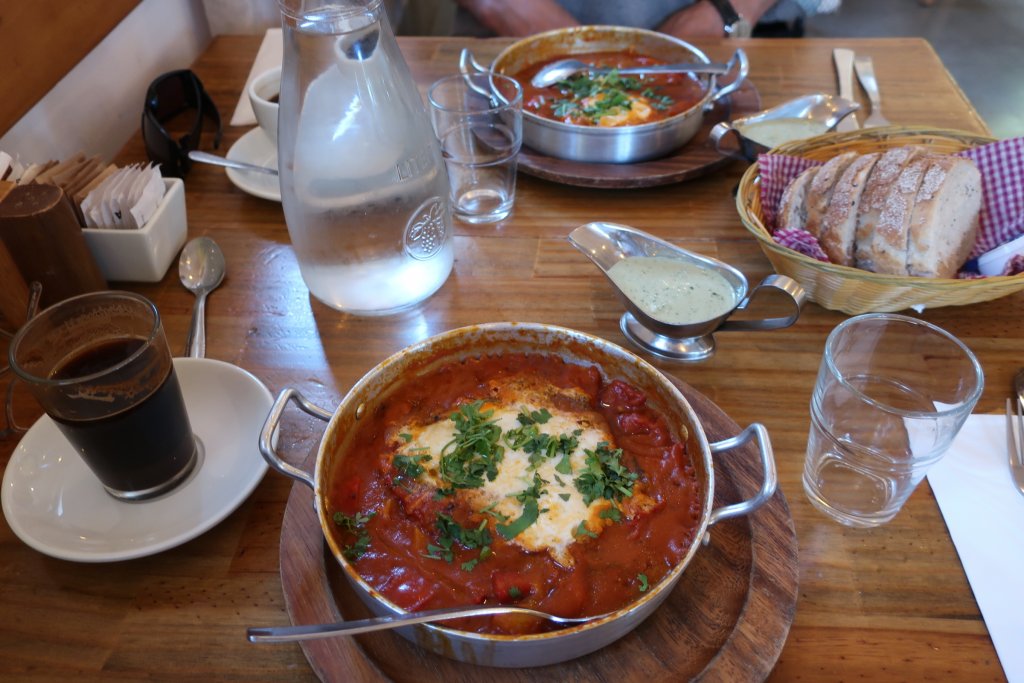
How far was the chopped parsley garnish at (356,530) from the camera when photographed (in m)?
0.87

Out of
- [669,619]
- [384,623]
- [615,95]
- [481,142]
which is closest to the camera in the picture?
[384,623]

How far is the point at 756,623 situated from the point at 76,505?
0.90 m

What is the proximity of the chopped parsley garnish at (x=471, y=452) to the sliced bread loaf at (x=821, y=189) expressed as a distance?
755mm

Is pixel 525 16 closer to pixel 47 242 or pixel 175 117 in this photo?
pixel 175 117

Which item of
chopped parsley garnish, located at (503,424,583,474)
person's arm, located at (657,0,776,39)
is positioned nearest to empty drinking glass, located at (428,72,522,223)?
chopped parsley garnish, located at (503,424,583,474)

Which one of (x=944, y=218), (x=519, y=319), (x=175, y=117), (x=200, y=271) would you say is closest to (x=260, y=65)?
(x=175, y=117)

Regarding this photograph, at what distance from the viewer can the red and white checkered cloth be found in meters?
1.32

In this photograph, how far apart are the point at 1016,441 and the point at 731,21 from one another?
1814mm

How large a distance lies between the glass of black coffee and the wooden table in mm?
120

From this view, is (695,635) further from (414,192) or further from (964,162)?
(964,162)

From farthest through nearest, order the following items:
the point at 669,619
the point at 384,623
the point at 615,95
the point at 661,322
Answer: the point at 615,95 → the point at 661,322 → the point at 669,619 → the point at 384,623

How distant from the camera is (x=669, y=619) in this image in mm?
867

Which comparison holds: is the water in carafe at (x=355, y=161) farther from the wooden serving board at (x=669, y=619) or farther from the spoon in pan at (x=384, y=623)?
the spoon in pan at (x=384, y=623)

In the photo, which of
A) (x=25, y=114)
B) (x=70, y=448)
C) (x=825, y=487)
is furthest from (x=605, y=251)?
(x=25, y=114)
